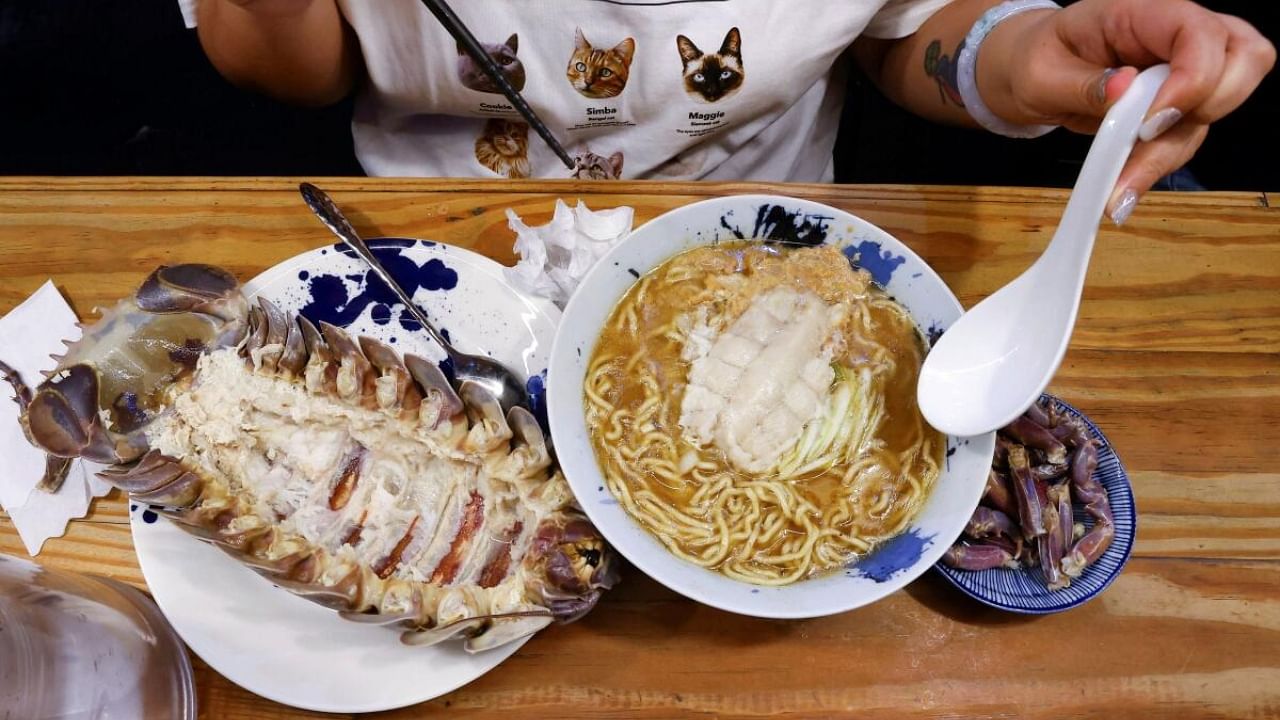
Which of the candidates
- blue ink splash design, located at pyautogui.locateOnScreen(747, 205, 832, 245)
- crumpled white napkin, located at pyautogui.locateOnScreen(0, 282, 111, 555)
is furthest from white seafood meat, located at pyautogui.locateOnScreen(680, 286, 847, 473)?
crumpled white napkin, located at pyautogui.locateOnScreen(0, 282, 111, 555)

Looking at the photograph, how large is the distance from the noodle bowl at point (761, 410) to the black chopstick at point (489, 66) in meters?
0.46

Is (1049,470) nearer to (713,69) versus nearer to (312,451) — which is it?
(713,69)

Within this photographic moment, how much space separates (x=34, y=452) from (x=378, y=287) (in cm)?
80

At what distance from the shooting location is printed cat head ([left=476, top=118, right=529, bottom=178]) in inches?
77.7

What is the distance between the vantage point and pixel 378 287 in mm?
1771

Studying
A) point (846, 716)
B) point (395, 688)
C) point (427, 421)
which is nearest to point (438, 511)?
point (427, 421)

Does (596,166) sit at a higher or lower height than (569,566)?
higher

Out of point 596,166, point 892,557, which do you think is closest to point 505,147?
point 596,166

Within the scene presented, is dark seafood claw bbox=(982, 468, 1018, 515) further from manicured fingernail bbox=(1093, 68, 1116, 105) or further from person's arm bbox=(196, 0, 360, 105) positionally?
person's arm bbox=(196, 0, 360, 105)

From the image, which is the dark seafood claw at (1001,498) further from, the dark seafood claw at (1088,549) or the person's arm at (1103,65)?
the person's arm at (1103,65)

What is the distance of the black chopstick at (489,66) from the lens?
4.75 feet

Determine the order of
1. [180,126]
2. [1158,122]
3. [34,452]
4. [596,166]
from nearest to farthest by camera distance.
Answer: [1158,122]
[34,452]
[596,166]
[180,126]

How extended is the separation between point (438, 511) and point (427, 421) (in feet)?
0.63

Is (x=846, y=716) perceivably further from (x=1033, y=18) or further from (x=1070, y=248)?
(x=1033, y=18)
